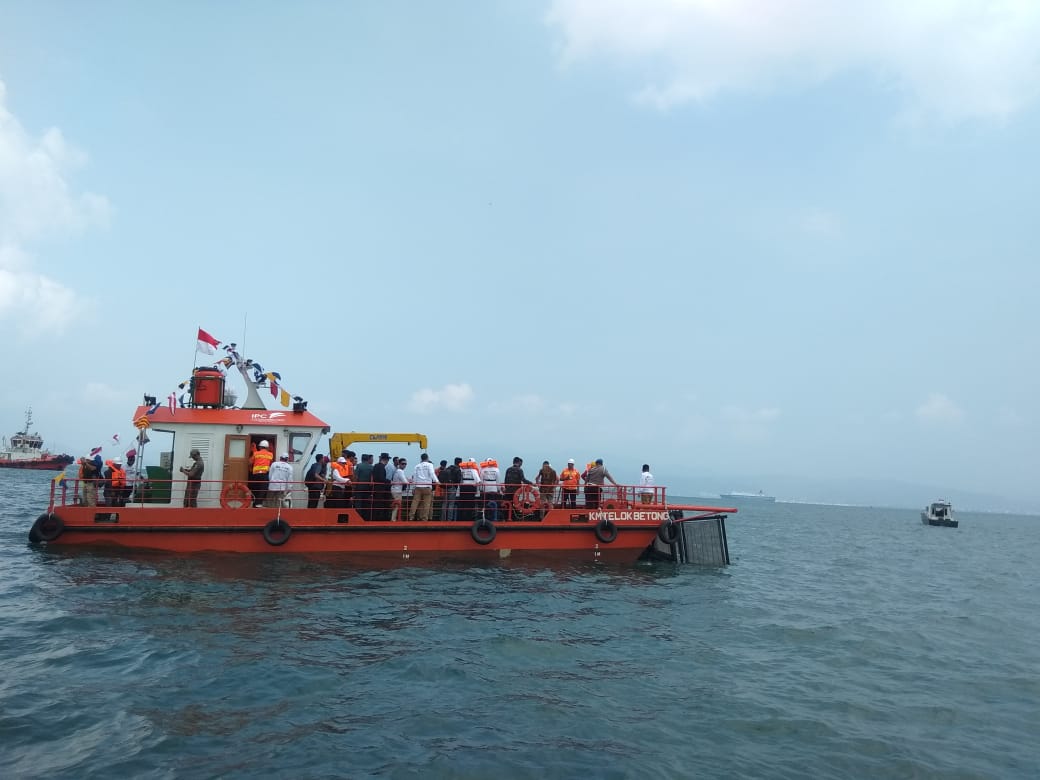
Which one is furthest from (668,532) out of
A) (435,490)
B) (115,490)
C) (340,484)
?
(115,490)

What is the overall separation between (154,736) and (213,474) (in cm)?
975

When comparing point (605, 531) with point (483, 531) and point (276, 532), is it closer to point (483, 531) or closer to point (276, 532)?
point (483, 531)

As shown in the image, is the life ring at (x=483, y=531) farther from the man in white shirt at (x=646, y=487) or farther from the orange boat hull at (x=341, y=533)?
the man in white shirt at (x=646, y=487)

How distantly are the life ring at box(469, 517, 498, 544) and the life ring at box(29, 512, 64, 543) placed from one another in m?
8.29

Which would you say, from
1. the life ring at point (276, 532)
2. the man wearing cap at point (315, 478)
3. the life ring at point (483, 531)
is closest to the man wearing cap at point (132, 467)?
→ the life ring at point (276, 532)

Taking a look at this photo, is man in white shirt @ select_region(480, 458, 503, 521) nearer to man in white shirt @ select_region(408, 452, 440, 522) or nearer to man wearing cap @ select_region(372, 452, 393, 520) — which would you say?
→ man in white shirt @ select_region(408, 452, 440, 522)

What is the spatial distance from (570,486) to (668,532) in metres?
2.52

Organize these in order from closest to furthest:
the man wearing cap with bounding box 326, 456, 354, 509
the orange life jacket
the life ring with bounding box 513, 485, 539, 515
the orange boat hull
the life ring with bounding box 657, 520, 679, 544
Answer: the orange boat hull
the orange life jacket
the man wearing cap with bounding box 326, 456, 354, 509
the life ring with bounding box 513, 485, 539, 515
the life ring with bounding box 657, 520, 679, 544

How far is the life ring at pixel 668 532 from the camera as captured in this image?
1667cm

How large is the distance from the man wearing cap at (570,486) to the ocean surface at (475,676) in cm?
224

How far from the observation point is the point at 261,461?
15.2 meters

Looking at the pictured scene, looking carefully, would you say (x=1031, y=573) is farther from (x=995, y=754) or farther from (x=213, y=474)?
(x=213, y=474)

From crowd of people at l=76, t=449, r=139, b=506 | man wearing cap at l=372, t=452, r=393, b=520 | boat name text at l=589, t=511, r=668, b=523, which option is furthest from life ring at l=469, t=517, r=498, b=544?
crowd of people at l=76, t=449, r=139, b=506

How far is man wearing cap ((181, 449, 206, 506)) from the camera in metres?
15.1
